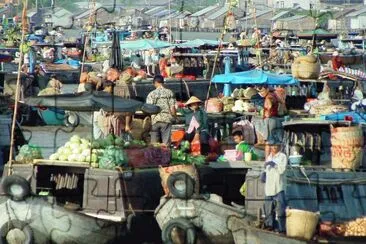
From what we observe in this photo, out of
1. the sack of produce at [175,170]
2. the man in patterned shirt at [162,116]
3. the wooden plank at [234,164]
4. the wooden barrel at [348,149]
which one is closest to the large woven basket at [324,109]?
the man in patterned shirt at [162,116]

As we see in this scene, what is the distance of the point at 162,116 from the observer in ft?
78.6

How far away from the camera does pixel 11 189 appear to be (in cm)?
1980

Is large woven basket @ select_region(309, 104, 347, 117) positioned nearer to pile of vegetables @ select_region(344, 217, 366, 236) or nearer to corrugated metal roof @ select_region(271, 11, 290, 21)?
pile of vegetables @ select_region(344, 217, 366, 236)

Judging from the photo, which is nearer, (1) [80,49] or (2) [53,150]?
(2) [53,150]

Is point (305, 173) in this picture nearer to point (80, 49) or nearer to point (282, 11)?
point (80, 49)

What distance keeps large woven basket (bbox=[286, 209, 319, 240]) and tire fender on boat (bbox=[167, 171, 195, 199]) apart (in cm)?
187

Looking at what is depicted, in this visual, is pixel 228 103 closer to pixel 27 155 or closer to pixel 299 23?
pixel 27 155

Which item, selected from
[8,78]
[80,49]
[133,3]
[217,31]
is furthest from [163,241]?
[133,3]

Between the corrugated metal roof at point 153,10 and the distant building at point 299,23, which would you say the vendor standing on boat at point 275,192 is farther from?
the corrugated metal roof at point 153,10

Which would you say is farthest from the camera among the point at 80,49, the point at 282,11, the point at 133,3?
the point at 133,3

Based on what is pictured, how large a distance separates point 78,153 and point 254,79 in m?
11.8

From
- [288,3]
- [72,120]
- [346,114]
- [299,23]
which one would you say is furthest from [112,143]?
[288,3]

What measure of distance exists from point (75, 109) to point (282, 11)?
82.3m

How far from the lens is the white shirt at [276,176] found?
18891 millimetres
